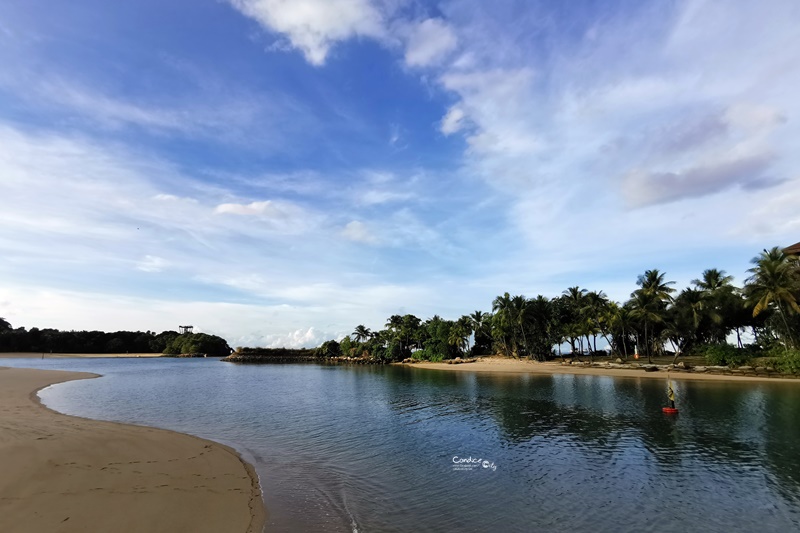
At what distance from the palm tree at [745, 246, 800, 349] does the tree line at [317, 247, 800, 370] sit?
103 millimetres

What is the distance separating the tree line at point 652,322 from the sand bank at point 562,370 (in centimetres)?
476

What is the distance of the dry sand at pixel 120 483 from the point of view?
38.6ft

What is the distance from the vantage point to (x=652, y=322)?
283 ft

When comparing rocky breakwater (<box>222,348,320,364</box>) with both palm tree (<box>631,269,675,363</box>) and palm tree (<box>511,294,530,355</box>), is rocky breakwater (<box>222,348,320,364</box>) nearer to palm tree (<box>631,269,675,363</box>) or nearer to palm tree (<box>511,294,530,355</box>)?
palm tree (<box>511,294,530,355</box>)

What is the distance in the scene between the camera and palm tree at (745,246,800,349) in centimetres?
5197

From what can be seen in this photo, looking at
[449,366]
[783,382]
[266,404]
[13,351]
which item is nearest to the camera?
[266,404]

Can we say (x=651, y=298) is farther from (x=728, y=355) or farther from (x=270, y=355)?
(x=270, y=355)

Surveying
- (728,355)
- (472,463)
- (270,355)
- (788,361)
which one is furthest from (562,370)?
(270,355)

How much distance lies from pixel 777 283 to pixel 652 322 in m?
35.6

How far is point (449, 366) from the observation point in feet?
319

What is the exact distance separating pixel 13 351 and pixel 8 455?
232m

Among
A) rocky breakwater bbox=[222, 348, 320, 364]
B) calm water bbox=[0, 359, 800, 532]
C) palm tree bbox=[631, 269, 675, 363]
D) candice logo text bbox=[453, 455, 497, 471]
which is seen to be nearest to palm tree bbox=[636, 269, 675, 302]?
palm tree bbox=[631, 269, 675, 363]

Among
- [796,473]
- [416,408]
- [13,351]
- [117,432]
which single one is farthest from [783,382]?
[13,351]

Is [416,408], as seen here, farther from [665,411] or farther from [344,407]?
[665,411]
